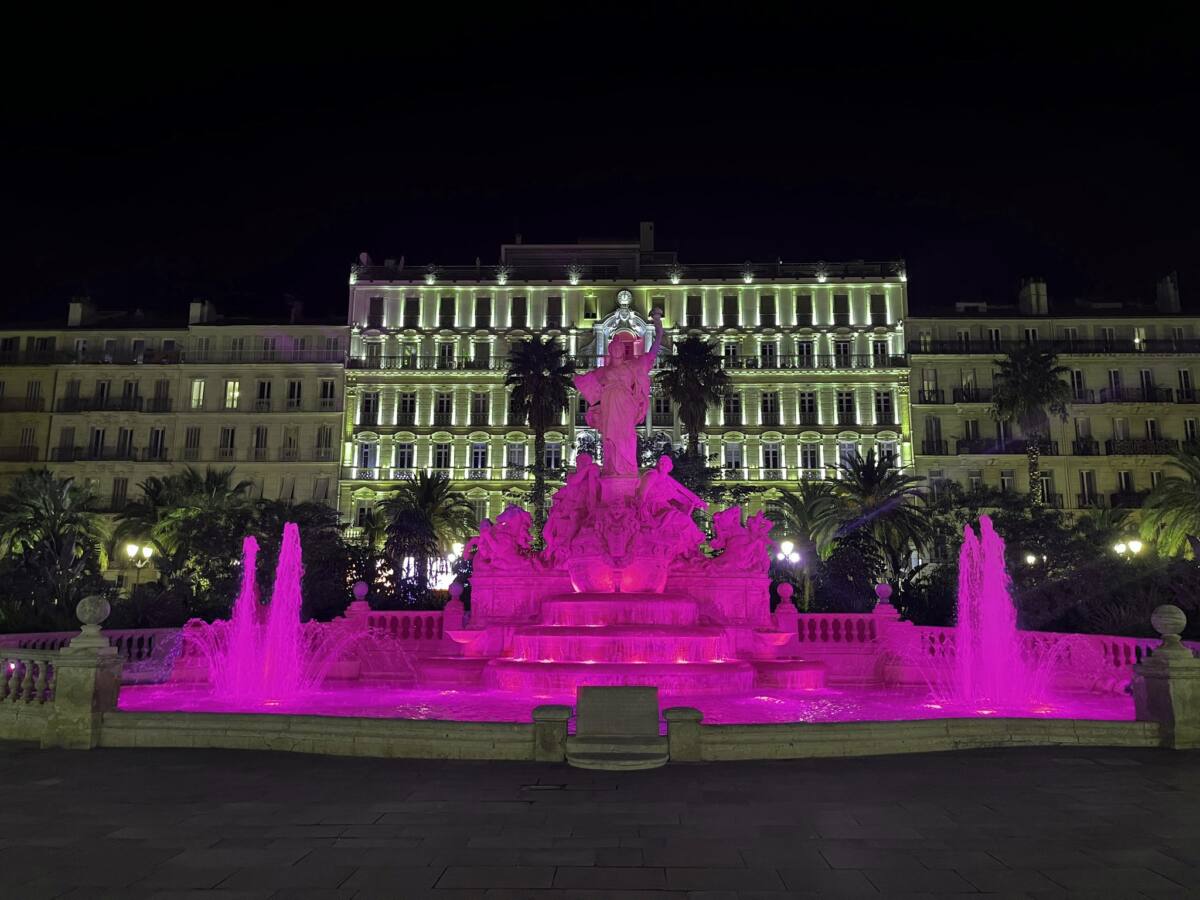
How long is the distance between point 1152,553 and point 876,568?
1044 cm

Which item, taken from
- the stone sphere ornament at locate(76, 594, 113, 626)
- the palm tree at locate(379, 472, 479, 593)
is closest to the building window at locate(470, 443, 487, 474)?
the palm tree at locate(379, 472, 479, 593)

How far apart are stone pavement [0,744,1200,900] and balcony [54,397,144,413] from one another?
61.0 m

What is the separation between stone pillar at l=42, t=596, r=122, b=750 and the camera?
34.2 ft

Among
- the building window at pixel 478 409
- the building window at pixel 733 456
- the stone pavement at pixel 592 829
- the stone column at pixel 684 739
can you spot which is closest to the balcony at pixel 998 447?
the building window at pixel 733 456

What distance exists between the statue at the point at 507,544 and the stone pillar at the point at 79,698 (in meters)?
10.1

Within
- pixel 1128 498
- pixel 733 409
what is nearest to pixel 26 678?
pixel 733 409

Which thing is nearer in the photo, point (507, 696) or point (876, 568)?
point (507, 696)

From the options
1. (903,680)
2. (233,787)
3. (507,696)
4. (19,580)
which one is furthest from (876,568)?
(233,787)

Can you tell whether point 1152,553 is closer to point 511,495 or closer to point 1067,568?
point 1067,568

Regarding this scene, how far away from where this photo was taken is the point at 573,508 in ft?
68.0

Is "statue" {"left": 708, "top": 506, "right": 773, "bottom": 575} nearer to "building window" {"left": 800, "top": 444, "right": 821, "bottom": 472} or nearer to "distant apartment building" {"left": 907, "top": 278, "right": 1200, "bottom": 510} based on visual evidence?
"distant apartment building" {"left": 907, "top": 278, "right": 1200, "bottom": 510}

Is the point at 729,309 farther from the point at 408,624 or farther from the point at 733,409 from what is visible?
the point at 408,624

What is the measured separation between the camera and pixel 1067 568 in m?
34.9

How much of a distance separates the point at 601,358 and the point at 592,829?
5836 centimetres
